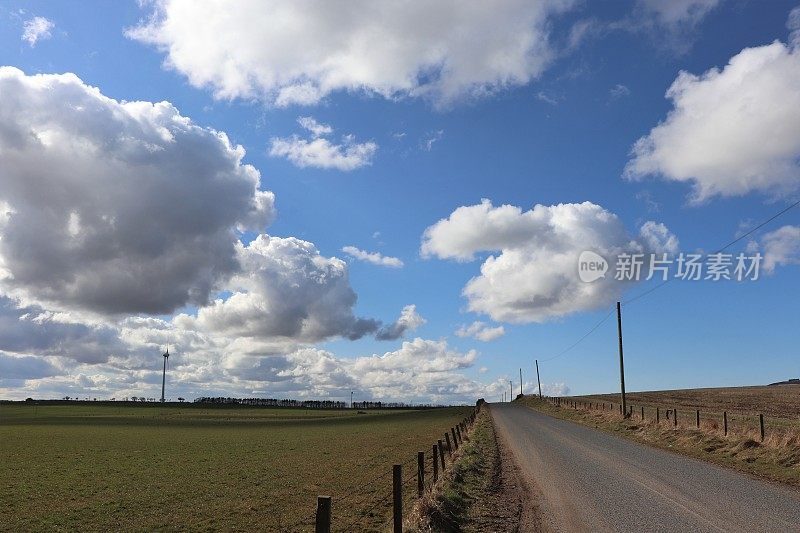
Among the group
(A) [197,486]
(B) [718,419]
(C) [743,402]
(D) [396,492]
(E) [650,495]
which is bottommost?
(C) [743,402]

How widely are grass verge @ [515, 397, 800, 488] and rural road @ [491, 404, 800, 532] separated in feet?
3.88

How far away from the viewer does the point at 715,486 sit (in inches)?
702

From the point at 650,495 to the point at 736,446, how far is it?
502 inches

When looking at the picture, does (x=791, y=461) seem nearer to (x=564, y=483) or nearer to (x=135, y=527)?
(x=564, y=483)

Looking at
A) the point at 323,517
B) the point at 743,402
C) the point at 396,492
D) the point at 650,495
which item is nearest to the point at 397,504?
the point at 396,492

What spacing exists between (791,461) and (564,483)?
30.4ft

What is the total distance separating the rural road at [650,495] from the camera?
43.0ft

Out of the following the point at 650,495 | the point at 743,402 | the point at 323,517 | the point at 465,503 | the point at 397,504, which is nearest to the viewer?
the point at 323,517

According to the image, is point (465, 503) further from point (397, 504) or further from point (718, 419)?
point (718, 419)

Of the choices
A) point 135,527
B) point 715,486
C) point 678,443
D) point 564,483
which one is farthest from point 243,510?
point 678,443

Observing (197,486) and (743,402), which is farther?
(743,402)

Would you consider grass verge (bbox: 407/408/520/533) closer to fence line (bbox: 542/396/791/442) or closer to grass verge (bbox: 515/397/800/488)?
grass verge (bbox: 515/397/800/488)

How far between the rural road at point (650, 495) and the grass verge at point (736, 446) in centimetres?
118

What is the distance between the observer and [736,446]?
85.9 ft
